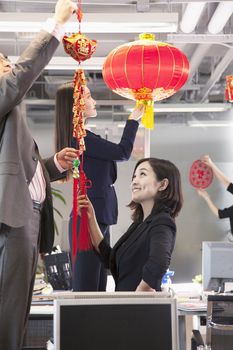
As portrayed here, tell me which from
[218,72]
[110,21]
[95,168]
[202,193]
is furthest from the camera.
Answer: [202,193]

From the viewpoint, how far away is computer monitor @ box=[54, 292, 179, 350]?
1959 mm

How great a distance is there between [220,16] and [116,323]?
3862mm

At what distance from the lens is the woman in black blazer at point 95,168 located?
3.18 meters

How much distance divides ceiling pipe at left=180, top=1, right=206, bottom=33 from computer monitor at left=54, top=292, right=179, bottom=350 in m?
3.39

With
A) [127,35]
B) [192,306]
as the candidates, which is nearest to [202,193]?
[127,35]

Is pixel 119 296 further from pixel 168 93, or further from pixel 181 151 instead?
pixel 181 151

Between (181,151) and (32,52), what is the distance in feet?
23.6

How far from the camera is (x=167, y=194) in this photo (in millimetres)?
3039

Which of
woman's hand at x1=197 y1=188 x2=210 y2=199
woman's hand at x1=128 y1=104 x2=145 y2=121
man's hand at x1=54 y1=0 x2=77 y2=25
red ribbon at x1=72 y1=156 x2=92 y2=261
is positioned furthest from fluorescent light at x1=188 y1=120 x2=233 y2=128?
man's hand at x1=54 y1=0 x2=77 y2=25

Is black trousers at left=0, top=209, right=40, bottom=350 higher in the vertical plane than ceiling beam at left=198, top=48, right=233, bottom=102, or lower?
lower

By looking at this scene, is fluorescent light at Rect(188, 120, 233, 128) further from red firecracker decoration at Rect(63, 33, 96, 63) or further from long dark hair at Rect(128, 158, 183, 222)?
red firecracker decoration at Rect(63, 33, 96, 63)

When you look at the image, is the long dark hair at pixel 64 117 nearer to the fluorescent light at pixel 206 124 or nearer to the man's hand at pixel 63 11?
the man's hand at pixel 63 11

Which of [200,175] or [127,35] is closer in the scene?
[127,35]

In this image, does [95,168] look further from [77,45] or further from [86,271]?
[77,45]
